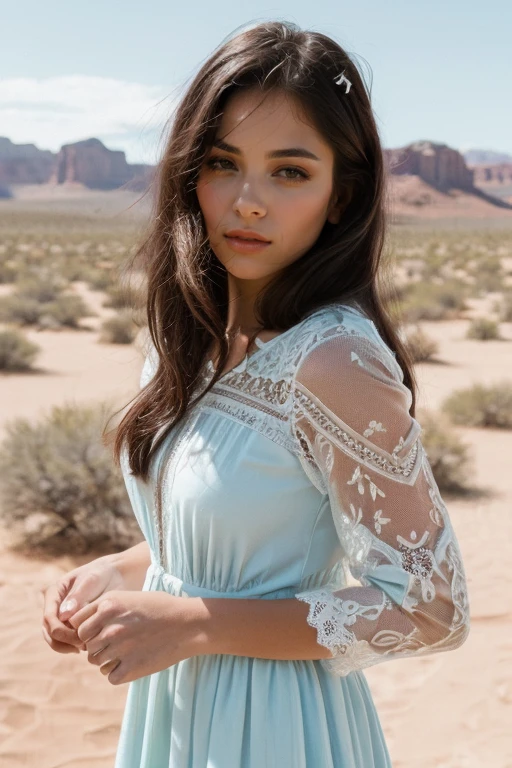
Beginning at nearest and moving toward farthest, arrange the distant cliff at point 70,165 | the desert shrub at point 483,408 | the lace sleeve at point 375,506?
the lace sleeve at point 375,506 → the desert shrub at point 483,408 → the distant cliff at point 70,165

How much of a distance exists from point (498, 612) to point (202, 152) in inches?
203

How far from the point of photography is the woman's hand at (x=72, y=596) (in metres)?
1.69

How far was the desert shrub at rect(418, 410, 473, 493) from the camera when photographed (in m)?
9.12

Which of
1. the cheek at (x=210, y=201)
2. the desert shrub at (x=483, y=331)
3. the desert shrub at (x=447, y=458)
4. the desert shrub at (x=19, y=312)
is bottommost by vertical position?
the desert shrub at (x=19, y=312)

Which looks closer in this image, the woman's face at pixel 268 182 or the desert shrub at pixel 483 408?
the woman's face at pixel 268 182

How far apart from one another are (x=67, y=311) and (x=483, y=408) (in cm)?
1044

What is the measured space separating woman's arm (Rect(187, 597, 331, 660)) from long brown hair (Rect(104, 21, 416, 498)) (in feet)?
1.18

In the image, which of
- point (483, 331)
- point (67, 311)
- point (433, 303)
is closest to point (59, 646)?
point (483, 331)

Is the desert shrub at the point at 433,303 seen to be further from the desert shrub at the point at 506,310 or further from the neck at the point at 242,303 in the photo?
the neck at the point at 242,303

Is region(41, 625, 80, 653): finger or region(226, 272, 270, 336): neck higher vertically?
region(226, 272, 270, 336): neck

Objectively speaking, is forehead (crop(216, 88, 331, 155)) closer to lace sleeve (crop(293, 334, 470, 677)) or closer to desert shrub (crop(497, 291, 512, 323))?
lace sleeve (crop(293, 334, 470, 677))

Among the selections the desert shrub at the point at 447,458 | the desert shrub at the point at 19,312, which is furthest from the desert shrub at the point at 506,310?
the desert shrub at the point at 447,458

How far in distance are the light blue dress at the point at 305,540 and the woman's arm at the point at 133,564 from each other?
173 millimetres

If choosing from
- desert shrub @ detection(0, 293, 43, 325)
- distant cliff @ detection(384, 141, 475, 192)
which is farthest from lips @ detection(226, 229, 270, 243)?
distant cliff @ detection(384, 141, 475, 192)
